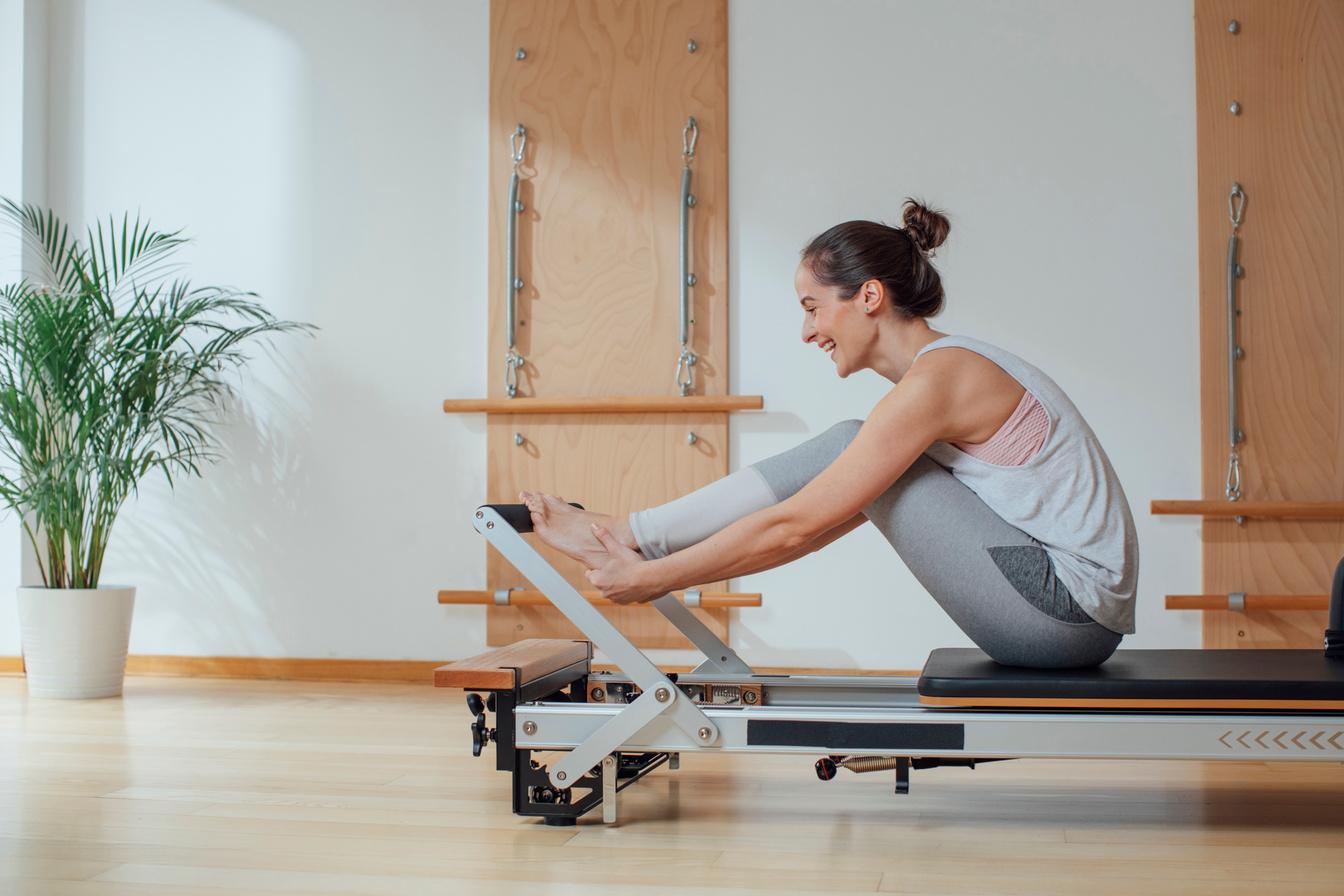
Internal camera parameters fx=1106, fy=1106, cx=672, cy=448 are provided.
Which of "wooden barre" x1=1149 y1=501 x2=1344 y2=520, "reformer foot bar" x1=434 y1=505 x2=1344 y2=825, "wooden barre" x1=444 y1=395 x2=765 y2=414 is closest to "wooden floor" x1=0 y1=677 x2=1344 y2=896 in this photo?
"reformer foot bar" x1=434 y1=505 x2=1344 y2=825

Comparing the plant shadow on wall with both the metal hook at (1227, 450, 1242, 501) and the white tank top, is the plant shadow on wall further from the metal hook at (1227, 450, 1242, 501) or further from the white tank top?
the metal hook at (1227, 450, 1242, 501)

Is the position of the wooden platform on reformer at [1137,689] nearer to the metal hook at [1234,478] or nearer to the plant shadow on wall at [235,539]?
the metal hook at [1234,478]

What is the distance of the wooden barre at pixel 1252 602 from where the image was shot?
9.27 feet

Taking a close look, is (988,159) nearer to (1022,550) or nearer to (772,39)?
(772,39)

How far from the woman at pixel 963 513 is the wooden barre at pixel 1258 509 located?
1.46m

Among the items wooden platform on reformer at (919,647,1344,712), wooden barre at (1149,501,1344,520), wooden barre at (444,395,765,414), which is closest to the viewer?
wooden platform on reformer at (919,647,1344,712)

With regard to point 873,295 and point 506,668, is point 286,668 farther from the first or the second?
point 873,295

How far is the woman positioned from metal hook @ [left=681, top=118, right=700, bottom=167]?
1727mm

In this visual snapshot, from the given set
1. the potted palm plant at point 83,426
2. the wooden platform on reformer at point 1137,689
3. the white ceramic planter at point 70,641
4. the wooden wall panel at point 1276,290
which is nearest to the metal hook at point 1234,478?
the wooden wall panel at point 1276,290

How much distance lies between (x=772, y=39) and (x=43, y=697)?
2.67 meters

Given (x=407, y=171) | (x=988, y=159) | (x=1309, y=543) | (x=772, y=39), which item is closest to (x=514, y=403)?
(x=407, y=171)

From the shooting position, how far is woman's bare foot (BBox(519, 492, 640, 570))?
1655mm

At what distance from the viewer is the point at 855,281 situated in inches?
66.1

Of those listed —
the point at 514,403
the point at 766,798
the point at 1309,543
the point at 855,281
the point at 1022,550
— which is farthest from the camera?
the point at 514,403
